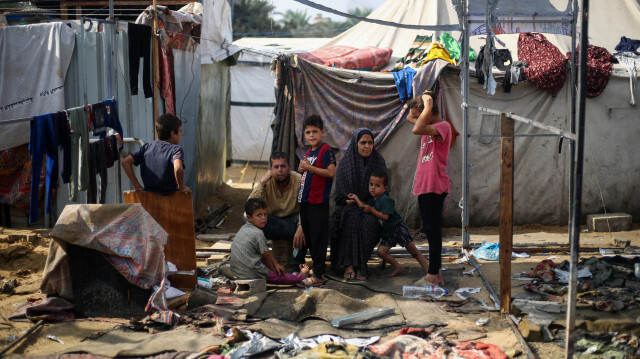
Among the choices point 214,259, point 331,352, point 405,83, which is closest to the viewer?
point 331,352

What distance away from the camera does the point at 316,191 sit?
5.93 metres

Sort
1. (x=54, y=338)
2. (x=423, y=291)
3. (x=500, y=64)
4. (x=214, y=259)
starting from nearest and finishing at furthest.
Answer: (x=54, y=338)
(x=423, y=291)
(x=214, y=259)
(x=500, y=64)

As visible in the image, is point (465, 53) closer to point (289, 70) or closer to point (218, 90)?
point (289, 70)

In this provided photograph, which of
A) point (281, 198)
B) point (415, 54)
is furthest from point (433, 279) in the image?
point (415, 54)

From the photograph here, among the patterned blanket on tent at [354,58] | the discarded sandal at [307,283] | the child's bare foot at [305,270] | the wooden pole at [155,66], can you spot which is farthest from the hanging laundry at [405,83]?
the discarded sandal at [307,283]

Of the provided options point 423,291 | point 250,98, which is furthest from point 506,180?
point 250,98

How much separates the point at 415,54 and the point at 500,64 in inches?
77.4

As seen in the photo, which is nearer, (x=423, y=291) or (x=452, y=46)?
(x=423, y=291)

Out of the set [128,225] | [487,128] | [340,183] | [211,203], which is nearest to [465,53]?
[340,183]

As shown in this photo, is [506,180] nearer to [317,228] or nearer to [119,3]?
[317,228]

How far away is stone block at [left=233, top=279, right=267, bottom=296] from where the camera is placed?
5375 mm

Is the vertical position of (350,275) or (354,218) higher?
(354,218)

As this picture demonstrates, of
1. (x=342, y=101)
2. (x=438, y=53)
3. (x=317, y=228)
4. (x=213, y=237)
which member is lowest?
(x=213, y=237)

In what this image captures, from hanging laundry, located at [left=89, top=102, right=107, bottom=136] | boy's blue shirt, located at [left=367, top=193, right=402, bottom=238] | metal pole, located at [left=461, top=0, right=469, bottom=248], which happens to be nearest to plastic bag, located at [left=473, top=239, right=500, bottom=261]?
metal pole, located at [left=461, top=0, right=469, bottom=248]
